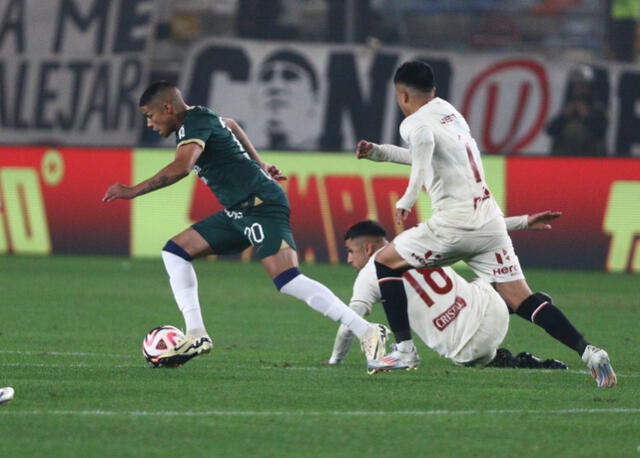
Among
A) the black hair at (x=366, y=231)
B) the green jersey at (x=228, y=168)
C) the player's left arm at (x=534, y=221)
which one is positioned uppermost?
the green jersey at (x=228, y=168)

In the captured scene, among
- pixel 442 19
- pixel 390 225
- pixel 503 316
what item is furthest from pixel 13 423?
pixel 442 19

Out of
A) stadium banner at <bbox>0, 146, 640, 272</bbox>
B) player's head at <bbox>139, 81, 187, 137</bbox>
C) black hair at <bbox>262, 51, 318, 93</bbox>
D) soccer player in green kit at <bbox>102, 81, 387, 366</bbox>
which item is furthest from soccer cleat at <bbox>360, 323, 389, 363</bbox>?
black hair at <bbox>262, 51, 318, 93</bbox>

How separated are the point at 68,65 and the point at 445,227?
57.5 ft

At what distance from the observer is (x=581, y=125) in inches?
894

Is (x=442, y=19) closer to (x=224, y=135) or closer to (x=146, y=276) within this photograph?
(x=146, y=276)

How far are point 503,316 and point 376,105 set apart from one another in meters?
16.0

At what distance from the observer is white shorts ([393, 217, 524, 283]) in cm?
883

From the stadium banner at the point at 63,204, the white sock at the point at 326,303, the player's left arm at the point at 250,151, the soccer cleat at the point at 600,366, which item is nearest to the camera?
the soccer cleat at the point at 600,366

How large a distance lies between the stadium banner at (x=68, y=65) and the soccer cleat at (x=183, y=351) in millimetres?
15984

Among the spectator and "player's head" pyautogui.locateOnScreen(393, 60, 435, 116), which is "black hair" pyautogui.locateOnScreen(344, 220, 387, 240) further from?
the spectator

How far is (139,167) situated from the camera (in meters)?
20.7

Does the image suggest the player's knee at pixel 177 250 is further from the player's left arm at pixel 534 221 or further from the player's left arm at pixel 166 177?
the player's left arm at pixel 534 221

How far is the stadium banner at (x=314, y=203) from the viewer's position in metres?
19.6

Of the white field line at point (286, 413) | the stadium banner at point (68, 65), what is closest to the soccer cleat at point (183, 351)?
the white field line at point (286, 413)
